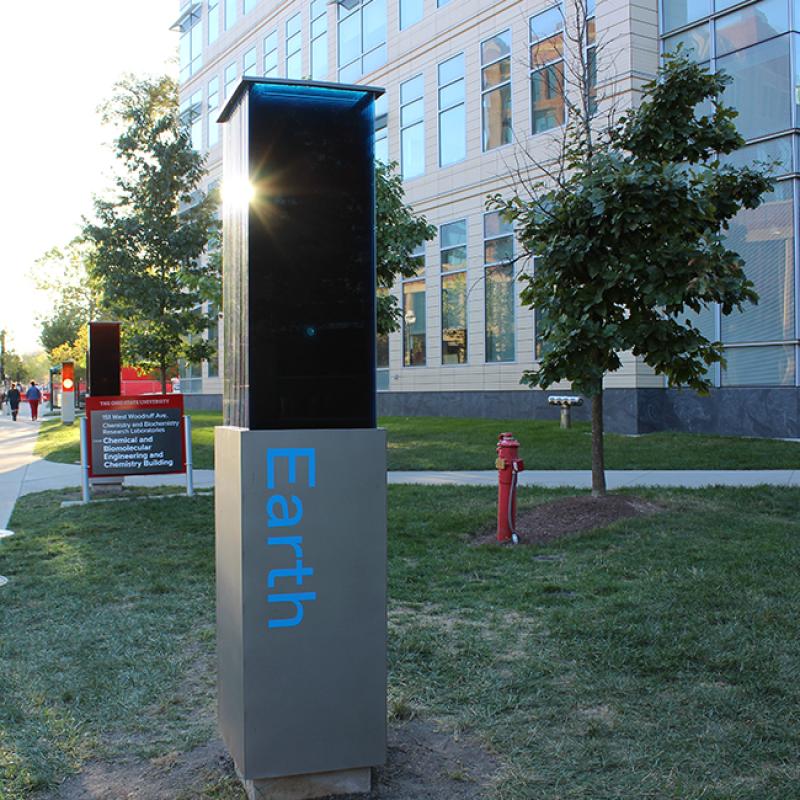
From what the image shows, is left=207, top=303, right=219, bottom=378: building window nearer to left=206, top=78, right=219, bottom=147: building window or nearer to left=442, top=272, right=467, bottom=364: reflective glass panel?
left=442, top=272, right=467, bottom=364: reflective glass panel

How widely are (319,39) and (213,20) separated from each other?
11.5 meters

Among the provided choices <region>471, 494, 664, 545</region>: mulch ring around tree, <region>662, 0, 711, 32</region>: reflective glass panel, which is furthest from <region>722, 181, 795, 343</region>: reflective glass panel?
<region>471, 494, 664, 545</region>: mulch ring around tree

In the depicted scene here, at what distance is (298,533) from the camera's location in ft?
10.9

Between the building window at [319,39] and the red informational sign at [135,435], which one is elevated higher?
the building window at [319,39]

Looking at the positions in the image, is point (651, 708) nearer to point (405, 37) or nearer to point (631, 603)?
point (631, 603)

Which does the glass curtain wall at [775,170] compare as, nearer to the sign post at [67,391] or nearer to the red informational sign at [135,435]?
the red informational sign at [135,435]

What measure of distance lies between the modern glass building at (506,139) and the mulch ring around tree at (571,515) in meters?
4.10

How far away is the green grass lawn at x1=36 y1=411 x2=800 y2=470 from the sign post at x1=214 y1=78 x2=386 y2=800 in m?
10.4

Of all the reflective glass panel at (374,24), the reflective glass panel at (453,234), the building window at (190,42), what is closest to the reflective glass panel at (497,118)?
the reflective glass panel at (453,234)

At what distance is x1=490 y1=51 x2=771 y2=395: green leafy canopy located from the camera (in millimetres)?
8203

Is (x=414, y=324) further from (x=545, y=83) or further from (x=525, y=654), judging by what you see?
(x=525, y=654)

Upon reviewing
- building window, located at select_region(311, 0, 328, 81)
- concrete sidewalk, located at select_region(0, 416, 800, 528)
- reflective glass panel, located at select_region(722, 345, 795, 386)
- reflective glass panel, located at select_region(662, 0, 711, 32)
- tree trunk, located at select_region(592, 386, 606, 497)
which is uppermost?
building window, located at select_region(311, 0, 328, 81)

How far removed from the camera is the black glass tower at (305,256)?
331 centimetres

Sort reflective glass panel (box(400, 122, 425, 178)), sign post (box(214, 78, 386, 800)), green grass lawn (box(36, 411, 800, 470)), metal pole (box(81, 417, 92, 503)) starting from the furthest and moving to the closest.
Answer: reflective glass panel (box(400, 122, 425, 178))
green grass lawn (box(36, 411, 800, 470))
metal pole (box(81, 417, 92, 503))
sign post (box(214, 78, 386, 800))
